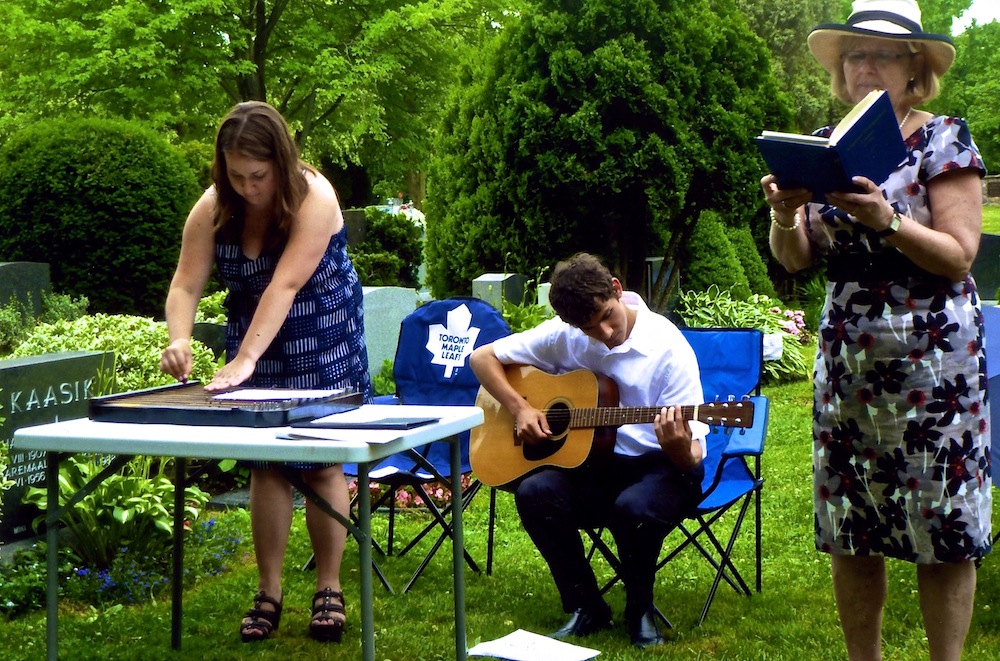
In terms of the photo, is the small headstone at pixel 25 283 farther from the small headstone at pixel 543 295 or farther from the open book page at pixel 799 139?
the open book page at pixel 799 139

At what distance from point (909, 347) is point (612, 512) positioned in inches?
53.5

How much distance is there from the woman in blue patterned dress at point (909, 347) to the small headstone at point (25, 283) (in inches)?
254

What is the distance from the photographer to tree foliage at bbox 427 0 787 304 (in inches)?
308

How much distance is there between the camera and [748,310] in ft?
32.0

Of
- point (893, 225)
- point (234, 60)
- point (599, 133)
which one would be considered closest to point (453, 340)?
point (893, 225)

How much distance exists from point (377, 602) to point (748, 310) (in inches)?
244

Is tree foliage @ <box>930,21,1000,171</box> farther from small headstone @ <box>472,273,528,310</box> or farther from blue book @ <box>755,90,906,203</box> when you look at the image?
blue book @ <box>755,90,906,203</box>

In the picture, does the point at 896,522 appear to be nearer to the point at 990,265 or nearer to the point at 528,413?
the point at 528,413

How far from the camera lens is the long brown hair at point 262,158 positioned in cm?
330

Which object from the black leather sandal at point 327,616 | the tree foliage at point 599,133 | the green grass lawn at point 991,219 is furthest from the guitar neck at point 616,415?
the green grass lawn at point 991,219

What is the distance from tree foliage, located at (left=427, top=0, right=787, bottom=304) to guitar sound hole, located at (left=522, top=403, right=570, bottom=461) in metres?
4.07

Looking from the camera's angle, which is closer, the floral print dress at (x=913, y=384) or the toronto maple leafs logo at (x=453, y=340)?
the floral print dress at (x=913, y=384)

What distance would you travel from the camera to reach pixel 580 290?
363cm

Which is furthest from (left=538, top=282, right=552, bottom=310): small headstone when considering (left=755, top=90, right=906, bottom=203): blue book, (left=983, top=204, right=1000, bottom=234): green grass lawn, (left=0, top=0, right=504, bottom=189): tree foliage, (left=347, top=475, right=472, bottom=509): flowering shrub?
(left=983, top=204, right=1000, bottom=234): green grass lawn
